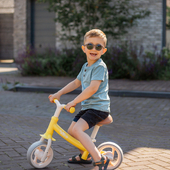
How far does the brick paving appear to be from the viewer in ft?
10.7

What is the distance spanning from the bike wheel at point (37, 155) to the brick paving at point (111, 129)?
0.08 m

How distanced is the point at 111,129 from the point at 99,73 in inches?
95.0

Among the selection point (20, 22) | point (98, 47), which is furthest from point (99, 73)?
point (20, 22)

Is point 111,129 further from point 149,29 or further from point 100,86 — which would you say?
point 149,29

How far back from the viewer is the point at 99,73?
2809 millimetres

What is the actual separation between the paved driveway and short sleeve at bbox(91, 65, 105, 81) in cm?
98

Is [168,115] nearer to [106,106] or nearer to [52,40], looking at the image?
[106,106]

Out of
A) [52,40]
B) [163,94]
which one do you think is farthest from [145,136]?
[52,40]

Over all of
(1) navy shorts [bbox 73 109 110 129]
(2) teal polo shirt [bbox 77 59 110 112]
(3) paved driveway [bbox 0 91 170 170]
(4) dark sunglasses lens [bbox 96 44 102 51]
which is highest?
(4) dark sunglasses lens [bbox 96 44 102 51]

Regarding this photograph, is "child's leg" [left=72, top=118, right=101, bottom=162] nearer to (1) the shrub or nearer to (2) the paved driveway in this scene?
(2) the paved driveway

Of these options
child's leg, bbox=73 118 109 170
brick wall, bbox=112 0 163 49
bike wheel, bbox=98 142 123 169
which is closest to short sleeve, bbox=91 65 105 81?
child's leg, bbox=73 118 109 170

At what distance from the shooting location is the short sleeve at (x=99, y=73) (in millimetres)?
2791

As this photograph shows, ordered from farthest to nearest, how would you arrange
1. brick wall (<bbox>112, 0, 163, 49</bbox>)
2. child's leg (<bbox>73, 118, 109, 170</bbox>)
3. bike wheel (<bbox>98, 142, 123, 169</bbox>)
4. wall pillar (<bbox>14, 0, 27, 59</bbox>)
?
wall pillar (<bbox>14, 0, 27, 59</bbox>), brick wall (<bbox>112, 0, 163, 49</bbox>), bike wheel (<bbox>98, 142, 123, 169</bbox>), child's leg (<bbox>73, 118, 109, 170</bbox>)

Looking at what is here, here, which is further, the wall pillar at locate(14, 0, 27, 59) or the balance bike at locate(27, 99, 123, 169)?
the wall pillar at locate(14, 0, 27, 59)
